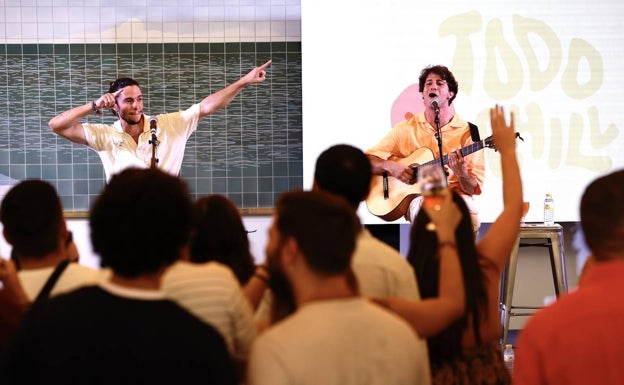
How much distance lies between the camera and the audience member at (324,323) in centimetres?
146

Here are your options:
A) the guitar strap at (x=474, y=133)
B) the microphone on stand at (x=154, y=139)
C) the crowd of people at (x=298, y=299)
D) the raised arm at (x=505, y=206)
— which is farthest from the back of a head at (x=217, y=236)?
the guitar strap at (x=474, y=133)

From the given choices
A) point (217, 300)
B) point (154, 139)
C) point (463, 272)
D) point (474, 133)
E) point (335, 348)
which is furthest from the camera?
point (474, 133)

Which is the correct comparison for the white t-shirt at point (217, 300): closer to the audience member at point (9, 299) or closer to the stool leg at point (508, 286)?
the audience member at point (9, 299)

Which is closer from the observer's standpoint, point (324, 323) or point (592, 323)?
point (324, 323)

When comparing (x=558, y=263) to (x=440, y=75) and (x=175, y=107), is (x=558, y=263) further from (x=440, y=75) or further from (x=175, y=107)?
(x=175, y=107)

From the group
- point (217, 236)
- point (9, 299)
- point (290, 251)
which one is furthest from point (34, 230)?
point (290, 251)

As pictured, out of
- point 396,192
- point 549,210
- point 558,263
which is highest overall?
point 396,192

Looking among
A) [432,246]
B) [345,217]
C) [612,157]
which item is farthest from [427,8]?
[345,217]

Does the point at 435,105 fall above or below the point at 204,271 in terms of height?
above

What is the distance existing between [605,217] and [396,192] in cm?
433

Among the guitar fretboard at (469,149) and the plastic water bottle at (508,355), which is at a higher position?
the guitar fretboard at (469,149)

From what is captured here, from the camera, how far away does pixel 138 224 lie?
4.86ft

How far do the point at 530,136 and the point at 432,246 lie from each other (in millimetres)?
4030

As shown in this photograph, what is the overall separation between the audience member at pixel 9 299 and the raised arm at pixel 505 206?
1.14 m
